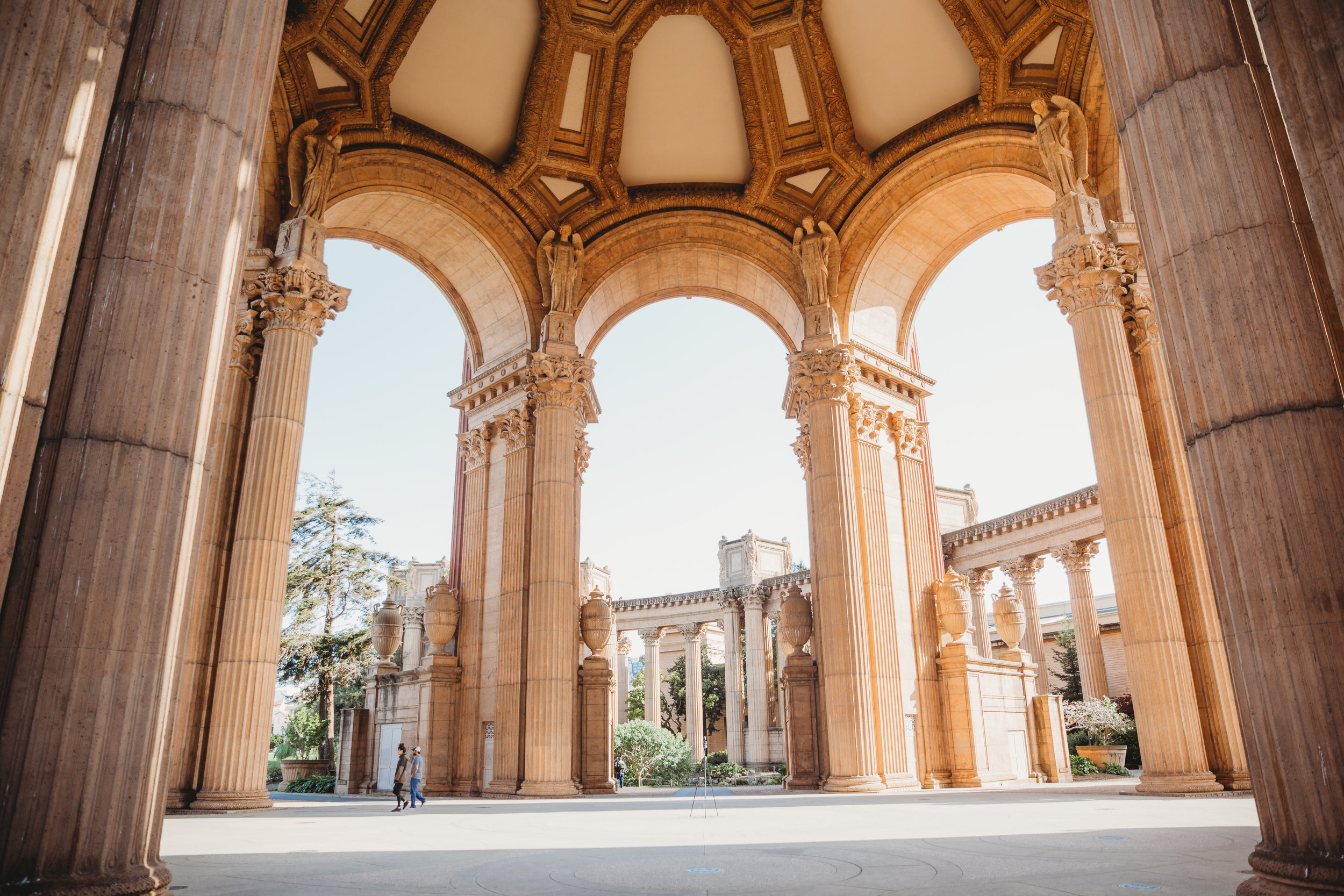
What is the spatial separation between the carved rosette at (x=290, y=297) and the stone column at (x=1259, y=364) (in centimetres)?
1384

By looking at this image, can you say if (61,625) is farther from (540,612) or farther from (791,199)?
(791,199)

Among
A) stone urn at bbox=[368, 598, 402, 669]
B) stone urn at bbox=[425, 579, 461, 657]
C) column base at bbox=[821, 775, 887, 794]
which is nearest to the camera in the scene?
column base at bbox=[821, 775, 887, 794]

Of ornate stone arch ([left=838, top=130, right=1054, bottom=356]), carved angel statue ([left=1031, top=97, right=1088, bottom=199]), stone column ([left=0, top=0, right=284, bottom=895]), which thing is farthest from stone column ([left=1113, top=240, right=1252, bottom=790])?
stone column ([left=0, top=0, right=284, bottom=895])

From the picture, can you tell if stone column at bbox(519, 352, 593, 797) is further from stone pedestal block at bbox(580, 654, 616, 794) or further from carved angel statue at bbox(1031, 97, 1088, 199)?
carved angel statue at bbox(1031, 97, 1088, 199)

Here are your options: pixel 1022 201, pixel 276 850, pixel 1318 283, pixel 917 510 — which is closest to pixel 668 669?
pixel 917 510

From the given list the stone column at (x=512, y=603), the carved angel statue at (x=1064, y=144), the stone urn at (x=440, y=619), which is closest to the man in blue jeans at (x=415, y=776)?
the stone column at (x=512, y=603)

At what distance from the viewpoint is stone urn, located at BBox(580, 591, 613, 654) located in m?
20.2

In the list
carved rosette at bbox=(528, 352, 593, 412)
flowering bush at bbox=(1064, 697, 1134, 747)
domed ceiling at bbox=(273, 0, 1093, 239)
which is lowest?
flowering bush at bbox=(1064, 697, 1134, 747)

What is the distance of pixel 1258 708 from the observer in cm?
420

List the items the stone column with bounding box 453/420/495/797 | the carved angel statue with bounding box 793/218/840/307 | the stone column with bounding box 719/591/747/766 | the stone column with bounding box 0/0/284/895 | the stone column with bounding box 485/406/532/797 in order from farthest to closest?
the stone column with bounding box 719/591/747/766 < the carved angel statue with bounding box 793/218/840/307 < the stone column with bounding box 453/420/495/797 < the stone column with bounding box 485/406/532/797 < the stone column with bounding box 0/0/284/895

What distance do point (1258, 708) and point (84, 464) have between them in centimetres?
625

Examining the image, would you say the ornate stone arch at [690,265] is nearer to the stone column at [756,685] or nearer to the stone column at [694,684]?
the stone column at [756,685]

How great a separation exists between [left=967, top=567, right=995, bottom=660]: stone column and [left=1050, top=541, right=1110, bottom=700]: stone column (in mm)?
2938

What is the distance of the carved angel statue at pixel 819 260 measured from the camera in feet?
68.7
